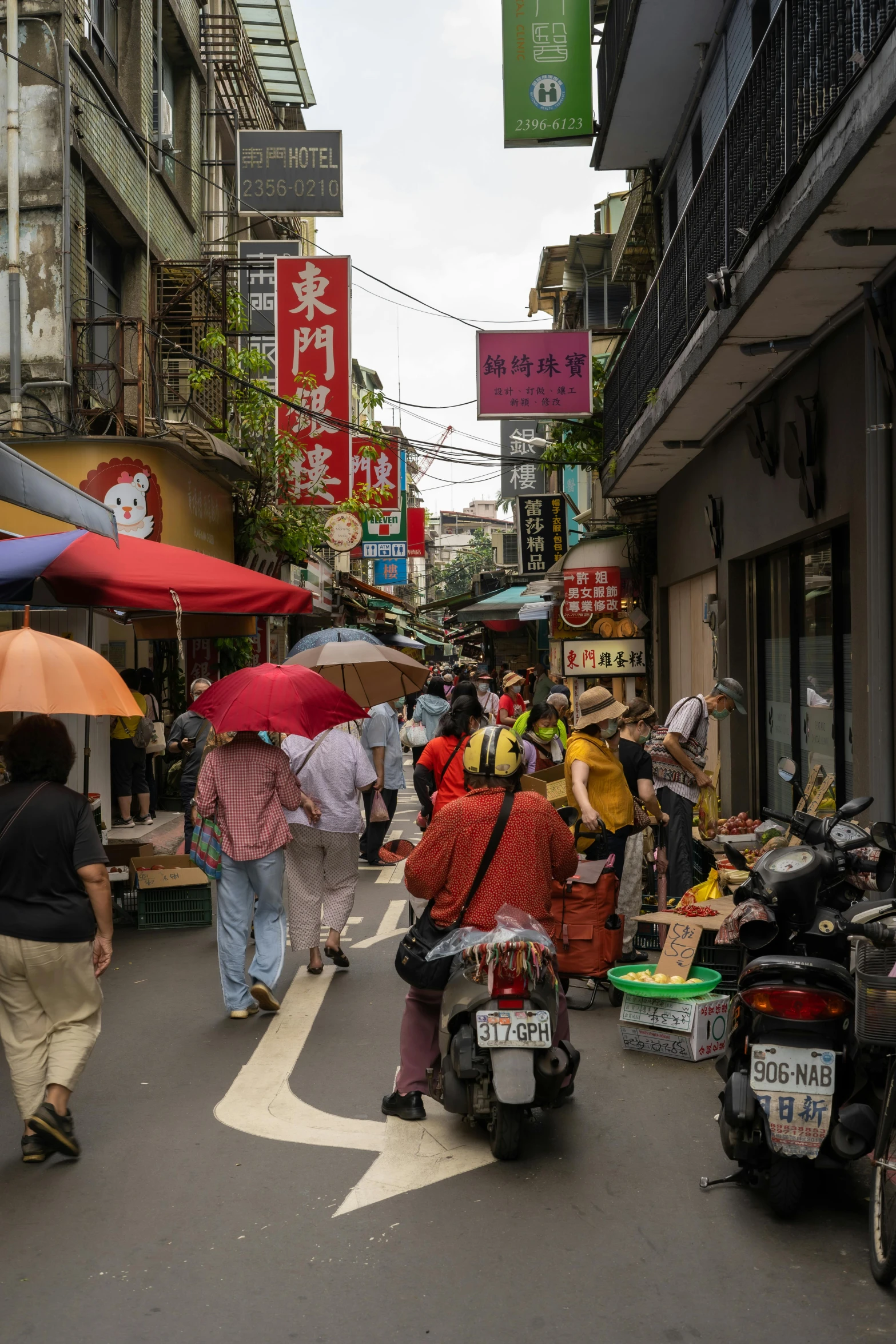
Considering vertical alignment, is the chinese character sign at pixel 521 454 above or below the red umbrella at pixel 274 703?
above

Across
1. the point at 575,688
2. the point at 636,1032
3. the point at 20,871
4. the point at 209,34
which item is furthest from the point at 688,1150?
the point at 209,34

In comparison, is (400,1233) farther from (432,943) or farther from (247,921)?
(247,921)

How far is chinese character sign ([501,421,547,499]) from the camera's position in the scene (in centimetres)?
2891

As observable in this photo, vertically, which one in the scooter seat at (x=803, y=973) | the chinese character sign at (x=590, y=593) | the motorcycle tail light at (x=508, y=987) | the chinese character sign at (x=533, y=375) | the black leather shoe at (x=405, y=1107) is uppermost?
the chinese character sign at (x=533, y=375)

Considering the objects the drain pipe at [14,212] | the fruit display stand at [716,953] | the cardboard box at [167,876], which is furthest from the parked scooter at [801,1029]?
the drain pipe at [14,212]

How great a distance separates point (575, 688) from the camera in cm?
1995

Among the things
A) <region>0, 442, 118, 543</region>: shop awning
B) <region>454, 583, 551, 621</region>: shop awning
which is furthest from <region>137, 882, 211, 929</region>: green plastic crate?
<region>454, 583, 551, 621</region>: shop awning

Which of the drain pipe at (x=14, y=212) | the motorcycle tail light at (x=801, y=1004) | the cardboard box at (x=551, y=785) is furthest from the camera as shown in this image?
the drain pipe at (x=14, y=212)

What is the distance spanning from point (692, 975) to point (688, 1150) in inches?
67.1

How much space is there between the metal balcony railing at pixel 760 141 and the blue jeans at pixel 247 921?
4993 mm

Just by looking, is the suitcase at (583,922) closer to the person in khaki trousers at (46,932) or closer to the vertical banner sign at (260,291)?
the person in khaki trousers at (46,932)

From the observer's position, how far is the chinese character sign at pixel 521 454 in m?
28.9

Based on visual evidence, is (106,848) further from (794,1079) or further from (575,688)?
(575,688)

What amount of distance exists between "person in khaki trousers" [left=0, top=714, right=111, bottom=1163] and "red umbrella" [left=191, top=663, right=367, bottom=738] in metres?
1.88
